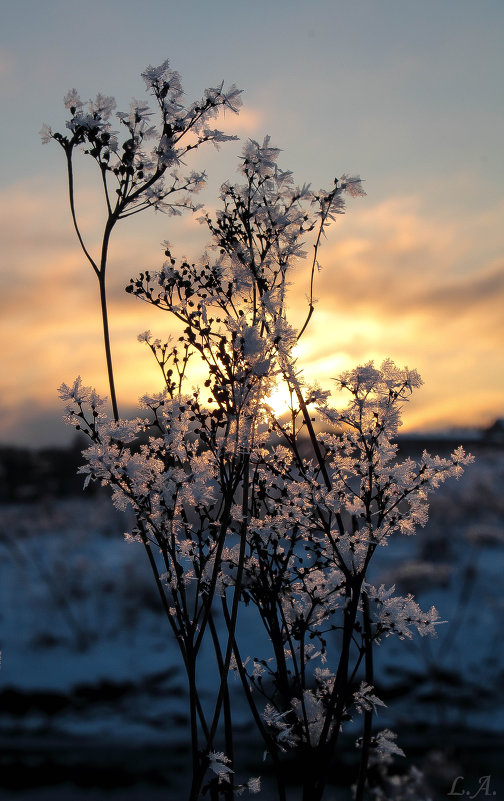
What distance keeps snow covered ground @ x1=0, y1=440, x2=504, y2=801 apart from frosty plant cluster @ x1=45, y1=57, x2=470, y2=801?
292 inches

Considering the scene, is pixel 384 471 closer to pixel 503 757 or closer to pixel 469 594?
pixel 503 757

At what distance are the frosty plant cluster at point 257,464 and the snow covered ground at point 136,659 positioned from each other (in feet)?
24.3

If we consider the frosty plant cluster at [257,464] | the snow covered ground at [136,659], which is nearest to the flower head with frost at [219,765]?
the frosty plant cluster at [257,464]

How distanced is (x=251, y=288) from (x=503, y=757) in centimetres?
924

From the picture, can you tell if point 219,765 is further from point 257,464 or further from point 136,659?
point 136,659

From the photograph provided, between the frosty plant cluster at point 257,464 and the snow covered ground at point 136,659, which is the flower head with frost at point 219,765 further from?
the snow covered ground at point 136,659

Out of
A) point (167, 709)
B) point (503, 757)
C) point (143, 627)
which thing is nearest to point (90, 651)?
point (143, 627)

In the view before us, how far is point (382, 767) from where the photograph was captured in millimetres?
2902

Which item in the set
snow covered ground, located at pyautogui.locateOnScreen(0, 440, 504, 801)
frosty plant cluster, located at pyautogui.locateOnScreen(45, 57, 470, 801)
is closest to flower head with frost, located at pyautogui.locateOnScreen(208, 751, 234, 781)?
frosty plant cluster, located at pyautogui.locateOnScreen(45, 57, 470, 801)

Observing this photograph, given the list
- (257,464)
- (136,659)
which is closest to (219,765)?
(257,464)

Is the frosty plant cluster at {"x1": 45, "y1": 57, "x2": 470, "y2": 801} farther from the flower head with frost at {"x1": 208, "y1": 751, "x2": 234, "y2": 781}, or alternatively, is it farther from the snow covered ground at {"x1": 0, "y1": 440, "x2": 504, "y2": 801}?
the snow covered ground at {"x1": 0, "y1": 440, "x2": 504, "y2": 801}

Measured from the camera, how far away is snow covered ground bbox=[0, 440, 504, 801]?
9.02m

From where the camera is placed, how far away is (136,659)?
1106 cm

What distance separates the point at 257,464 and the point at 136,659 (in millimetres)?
10327
